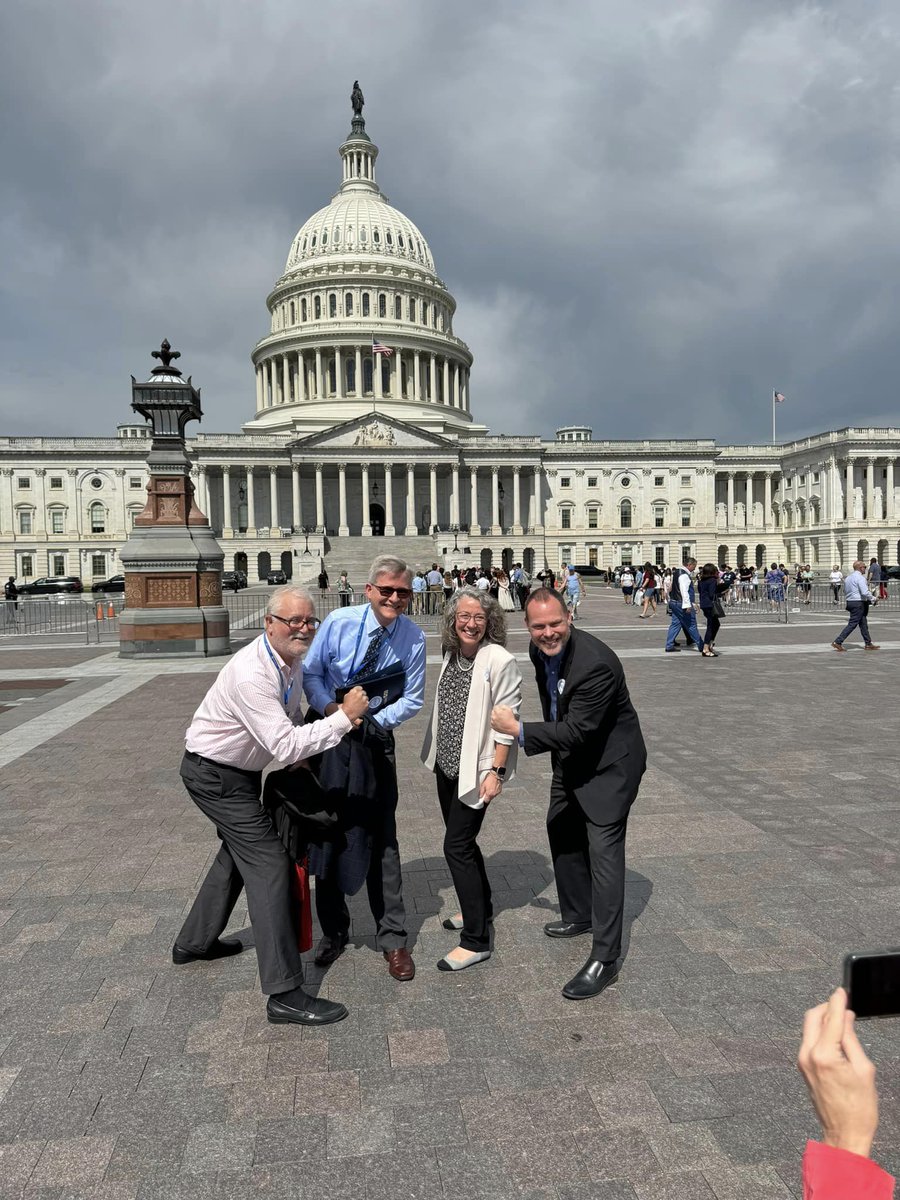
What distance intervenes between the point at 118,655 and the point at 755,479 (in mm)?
93330

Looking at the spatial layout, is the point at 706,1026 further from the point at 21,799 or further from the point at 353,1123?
the point at 21,799

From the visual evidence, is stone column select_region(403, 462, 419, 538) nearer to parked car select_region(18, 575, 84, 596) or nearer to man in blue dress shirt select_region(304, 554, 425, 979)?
parked car select_region(18, 575, 84, 596)

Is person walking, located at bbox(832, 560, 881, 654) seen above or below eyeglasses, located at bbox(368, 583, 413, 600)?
below

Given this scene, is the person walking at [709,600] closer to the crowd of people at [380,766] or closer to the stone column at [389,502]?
the crowd of people at [380,766]

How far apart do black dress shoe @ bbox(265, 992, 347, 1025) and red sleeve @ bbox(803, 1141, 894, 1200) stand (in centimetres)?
310

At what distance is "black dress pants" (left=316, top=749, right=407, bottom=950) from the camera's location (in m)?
4.55

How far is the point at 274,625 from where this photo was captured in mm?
4027

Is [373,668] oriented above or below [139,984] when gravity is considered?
above

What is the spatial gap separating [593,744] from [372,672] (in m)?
1.24

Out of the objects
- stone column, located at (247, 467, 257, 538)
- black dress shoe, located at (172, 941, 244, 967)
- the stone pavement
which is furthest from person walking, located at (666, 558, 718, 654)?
stone column, located at (247, 467, 257, 538)

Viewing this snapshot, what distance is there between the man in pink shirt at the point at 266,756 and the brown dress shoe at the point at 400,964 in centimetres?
44

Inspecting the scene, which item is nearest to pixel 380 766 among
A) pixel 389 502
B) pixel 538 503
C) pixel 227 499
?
pixel 389 502

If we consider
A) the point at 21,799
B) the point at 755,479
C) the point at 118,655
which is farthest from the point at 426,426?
the point at 21,799

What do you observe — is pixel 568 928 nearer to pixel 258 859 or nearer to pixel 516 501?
pixel 258 859
